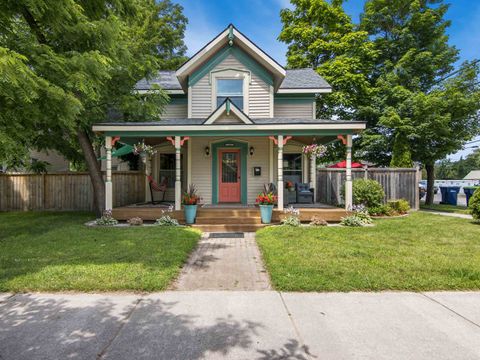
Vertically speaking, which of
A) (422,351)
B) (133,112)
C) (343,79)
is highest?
(343,79)

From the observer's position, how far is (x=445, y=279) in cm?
409

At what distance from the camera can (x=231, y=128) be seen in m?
8.74

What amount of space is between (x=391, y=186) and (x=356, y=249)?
26.3 ft

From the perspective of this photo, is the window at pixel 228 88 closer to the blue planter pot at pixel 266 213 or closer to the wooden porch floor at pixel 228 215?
the wooden porch floor at pixel 228 215

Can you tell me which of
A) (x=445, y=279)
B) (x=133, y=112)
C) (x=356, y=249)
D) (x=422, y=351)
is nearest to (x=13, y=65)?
(x=133, y=112)

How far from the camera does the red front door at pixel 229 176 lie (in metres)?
11.1

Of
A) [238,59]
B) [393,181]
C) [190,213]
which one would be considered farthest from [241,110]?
[393,181]

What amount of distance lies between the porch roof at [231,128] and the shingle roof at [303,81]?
11.7 feet

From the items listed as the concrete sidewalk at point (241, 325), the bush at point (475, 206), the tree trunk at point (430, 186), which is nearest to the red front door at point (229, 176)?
the concrete sidewalk at point (241, 325)

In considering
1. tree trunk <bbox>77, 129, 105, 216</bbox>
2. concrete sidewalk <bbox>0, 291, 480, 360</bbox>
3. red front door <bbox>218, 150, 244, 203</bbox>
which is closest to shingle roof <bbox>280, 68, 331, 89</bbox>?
red front door <bbox>218, 150, 244, 203</bbox>

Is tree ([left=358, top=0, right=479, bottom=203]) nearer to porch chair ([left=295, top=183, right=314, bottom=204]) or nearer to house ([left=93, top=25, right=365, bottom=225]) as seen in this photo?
house ([left=93, top=25, right=365, bottom=225])

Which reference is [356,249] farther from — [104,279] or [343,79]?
[343,79]

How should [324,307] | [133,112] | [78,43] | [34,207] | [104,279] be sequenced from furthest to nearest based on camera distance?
[34,207]
[133,112]
[78,43]
[104,279]
[324,307]

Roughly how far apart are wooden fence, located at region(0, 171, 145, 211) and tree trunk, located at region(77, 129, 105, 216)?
6.97 ft
